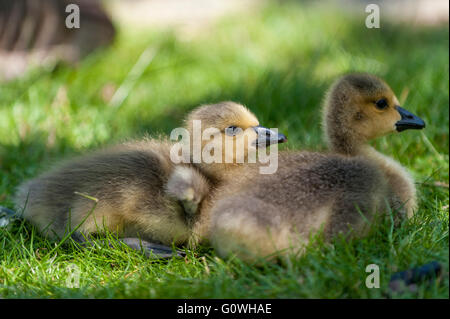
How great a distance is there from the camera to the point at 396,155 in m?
2.95

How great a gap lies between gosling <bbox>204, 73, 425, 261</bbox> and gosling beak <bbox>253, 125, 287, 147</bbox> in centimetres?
6

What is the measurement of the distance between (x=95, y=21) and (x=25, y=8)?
1.91 feet

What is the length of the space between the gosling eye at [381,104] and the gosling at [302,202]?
0.76ft

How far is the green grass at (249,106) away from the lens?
1803 mm

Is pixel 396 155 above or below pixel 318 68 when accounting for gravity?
below

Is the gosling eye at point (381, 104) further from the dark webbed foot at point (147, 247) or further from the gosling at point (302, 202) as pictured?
the dark webbed foot at point (147, 247)

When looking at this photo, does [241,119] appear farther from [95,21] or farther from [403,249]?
[95,21]

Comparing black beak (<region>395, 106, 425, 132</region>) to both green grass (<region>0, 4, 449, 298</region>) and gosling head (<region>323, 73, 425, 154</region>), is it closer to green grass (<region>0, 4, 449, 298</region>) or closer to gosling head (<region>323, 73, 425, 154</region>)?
gosling head (<region>323, 73, 425, 154</region>)

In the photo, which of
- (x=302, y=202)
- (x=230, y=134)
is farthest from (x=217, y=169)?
(x=302, y=202)

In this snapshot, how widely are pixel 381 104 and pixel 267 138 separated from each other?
50 cm

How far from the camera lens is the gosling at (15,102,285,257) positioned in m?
2.09
